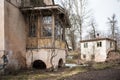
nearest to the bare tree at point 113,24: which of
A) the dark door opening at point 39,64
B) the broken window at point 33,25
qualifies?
the dark door opening at point 39,64

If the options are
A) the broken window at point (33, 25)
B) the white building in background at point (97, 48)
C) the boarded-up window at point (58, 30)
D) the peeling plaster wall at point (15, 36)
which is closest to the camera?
the peeling plaster wall at point (15, 36)

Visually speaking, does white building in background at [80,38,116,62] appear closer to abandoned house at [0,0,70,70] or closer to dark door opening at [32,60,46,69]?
dark door opening at [32,60,46,69]

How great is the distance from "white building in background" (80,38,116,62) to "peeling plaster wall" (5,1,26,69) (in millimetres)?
26800

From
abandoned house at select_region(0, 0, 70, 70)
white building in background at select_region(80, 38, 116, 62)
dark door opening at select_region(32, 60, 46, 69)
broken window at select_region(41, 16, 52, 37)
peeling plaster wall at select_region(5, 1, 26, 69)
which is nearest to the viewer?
peeling plaster wall at select_region(5, 1, 26, 69)

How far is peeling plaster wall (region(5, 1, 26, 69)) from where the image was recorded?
1686 cm

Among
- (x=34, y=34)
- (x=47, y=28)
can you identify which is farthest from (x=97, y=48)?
(x=34, y=34)

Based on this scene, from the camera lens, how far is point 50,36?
19688mm

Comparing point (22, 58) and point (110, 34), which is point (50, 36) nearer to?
point (22, 58)

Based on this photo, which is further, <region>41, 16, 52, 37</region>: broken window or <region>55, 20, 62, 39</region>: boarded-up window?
<region>55, 20, 62, 39</region>: boarded-up window

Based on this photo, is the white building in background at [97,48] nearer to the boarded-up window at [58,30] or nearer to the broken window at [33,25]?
the boarded-up window at [58,30]

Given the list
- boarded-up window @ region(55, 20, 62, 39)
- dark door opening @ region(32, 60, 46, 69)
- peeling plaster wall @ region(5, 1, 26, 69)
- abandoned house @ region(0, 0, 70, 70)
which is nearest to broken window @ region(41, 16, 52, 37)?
abandoned house @ region(0, 0, 70, 70)

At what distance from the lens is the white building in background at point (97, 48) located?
4434cm

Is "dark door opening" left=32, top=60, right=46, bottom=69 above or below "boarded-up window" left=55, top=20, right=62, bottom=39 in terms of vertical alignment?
below

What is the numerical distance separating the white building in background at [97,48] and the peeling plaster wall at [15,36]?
87.9 feet
